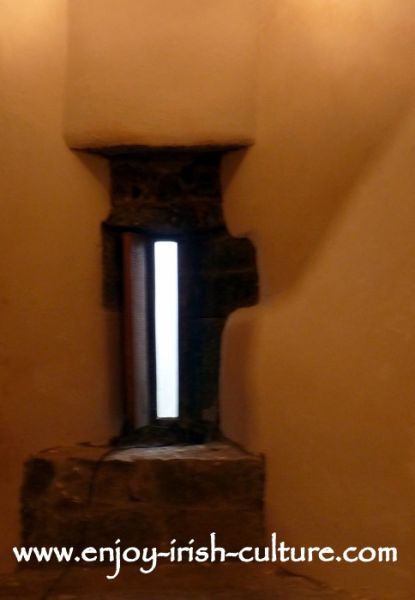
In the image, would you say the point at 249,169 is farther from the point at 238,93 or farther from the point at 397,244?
the point at 397,244

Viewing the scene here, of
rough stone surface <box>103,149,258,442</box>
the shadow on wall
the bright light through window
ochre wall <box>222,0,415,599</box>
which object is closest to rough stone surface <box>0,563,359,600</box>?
ochre wall <box>222,0,415,599</box>

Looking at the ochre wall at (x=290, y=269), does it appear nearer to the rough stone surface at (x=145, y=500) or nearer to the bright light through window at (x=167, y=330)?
the rough stone surface at (x=145, y=500)

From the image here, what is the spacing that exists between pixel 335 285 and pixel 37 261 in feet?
2.73

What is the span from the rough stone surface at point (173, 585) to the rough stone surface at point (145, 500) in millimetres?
77

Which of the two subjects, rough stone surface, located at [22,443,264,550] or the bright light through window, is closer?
rough stone surface, located at [22,443,264,550]

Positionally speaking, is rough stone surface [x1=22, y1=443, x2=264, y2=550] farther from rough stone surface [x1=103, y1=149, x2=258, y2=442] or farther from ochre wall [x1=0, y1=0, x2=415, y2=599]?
rough stone surface [x1=103, y1=149, x2=258, y2=442]

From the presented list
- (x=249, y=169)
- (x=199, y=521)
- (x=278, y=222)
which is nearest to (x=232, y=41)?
(x=249, y=169)

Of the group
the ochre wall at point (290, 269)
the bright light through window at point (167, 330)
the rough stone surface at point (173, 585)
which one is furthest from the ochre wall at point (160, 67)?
the rough stone surface at point (173, 585)

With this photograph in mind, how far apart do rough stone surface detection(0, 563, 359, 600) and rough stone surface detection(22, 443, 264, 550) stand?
77mm

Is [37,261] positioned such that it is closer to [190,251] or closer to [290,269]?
[190,251]

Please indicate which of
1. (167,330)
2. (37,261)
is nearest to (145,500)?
(167,330)

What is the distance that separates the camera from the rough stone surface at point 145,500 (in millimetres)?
2008

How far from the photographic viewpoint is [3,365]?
197cm

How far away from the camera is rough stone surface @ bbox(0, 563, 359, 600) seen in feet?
6.05
